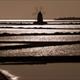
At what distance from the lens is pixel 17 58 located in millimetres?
3631

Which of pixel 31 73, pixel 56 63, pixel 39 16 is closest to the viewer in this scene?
pixel 31 73

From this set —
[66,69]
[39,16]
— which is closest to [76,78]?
[66,69]

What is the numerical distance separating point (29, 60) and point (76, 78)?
0.84m

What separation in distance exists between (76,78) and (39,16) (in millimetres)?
8352

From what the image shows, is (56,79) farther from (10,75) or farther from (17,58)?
(17,58)

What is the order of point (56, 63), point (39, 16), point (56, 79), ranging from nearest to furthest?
point (56, 79) < point (56, 63) < point (39, 16)

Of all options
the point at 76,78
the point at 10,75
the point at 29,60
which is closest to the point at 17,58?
the point at 29,60

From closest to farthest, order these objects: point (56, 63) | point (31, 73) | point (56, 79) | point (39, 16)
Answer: point (56, 79) → point (31, 73) → point (56, 63) → point (39, 16)

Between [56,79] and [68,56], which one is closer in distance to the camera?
[56,79]

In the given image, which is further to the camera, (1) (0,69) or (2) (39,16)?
(2) (39,16)

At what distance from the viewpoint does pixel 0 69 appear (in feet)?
9.94

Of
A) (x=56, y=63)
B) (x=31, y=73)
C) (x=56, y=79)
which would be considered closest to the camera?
(x=56, y=79)

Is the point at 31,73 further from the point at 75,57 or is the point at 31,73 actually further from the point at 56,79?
the point at 75,57

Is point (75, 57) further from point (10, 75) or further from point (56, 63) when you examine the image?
point (10, 75)
